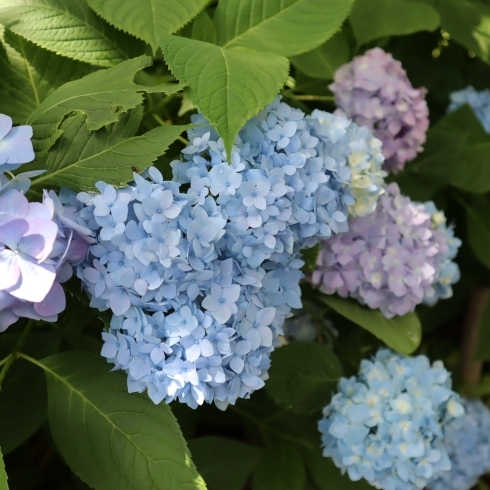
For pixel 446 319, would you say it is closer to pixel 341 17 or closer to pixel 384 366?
pixel 384 366

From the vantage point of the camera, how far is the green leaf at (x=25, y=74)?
0.84 meters

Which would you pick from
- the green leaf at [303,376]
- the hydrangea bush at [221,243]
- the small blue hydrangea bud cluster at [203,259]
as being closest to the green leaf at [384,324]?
the hydrangea bush at [221,243]

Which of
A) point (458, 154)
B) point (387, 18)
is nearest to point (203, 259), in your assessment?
point (387, 18)

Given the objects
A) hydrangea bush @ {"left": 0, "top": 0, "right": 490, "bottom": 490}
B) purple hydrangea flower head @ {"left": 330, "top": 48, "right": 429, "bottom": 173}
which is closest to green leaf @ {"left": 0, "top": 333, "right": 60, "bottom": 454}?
hydrangea bush @ {"left": 0, "top": 0, "right": 490, "bottom": 490}

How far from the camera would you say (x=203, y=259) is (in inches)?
24.4

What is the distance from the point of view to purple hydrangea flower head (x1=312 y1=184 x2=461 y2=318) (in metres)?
0.92

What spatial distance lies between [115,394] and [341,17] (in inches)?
24.5

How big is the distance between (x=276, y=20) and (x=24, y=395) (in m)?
0.69

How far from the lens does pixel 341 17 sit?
34.7 inches

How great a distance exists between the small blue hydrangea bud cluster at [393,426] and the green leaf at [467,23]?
0.70m

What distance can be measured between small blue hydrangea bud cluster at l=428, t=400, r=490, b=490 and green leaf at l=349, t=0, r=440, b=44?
0.76 metres

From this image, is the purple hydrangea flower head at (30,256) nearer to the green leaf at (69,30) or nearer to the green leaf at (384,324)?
the green leaf at (69,30)

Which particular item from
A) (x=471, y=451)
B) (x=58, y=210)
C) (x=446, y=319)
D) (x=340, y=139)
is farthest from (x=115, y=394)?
(x=446, y=319)

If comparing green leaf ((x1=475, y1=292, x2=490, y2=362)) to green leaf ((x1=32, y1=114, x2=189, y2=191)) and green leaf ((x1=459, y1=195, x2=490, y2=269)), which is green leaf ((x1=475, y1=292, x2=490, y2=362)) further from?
green leaf ((x1=32, y1=114, x2=189, y2=191))
